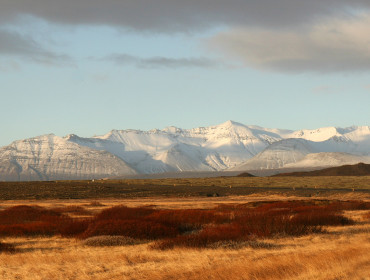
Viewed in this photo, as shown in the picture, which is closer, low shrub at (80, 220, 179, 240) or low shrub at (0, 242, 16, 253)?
low shrub at (0, 242, 16, 253)

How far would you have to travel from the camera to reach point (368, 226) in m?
26.9

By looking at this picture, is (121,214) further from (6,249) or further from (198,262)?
(198,262)

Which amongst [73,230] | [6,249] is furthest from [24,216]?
[6,249]

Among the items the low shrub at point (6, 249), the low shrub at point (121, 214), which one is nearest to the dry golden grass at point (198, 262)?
the low shrub at point (6, 249)

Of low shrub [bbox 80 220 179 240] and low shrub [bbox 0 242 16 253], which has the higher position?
low shrub [bbox 80 220 179 240]

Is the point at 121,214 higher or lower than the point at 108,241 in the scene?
higher

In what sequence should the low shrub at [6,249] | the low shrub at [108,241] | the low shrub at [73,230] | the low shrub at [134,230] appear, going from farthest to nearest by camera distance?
the low shrub at [73,230]
the low shrub at [134,230]
the low shrub at [108,241]
the low shrub at [6,249]

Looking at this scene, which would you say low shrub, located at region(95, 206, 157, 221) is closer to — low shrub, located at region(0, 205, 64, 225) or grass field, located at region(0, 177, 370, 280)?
grass field, located at region(0, 177, 370, 280)

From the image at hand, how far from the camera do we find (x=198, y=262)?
15.8m

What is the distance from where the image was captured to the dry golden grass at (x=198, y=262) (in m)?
13.7

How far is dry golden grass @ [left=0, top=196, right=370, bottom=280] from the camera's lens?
13.7 m

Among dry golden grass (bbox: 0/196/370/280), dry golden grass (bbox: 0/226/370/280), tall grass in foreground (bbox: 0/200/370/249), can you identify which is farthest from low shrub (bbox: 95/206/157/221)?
dry golden grass (bbox: 0/226/370/280)

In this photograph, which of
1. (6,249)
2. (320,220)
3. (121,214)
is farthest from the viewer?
(121,214)

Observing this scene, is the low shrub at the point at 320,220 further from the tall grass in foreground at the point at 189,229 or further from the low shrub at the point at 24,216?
the low shrub at the point at 24,216
